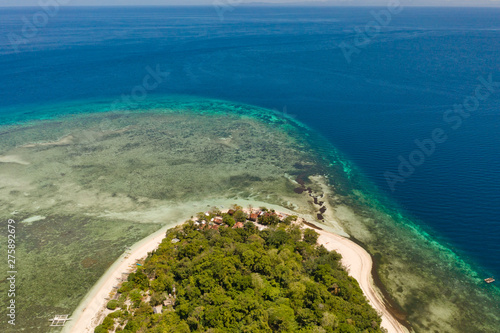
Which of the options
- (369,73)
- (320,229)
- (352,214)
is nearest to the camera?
(320,229)

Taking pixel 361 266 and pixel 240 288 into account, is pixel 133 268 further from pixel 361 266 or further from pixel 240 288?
pixel 361 266

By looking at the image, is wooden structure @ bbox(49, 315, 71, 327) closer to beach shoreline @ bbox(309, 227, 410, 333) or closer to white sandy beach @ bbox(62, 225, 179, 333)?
white sandy beach @ bbox(62, 225, 179, 333)

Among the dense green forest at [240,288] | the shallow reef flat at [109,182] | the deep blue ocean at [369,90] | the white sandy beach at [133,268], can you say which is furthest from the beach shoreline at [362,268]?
the deep blue ocean at [369,90]

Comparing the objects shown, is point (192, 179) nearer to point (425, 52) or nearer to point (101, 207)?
point (101, 207)

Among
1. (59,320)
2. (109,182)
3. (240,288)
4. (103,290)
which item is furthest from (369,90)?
(59,320)

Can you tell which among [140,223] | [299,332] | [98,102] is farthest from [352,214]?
[98,102]

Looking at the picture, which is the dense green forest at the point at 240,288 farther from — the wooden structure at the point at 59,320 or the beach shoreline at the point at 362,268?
the wooden structure at the point at 59,320
